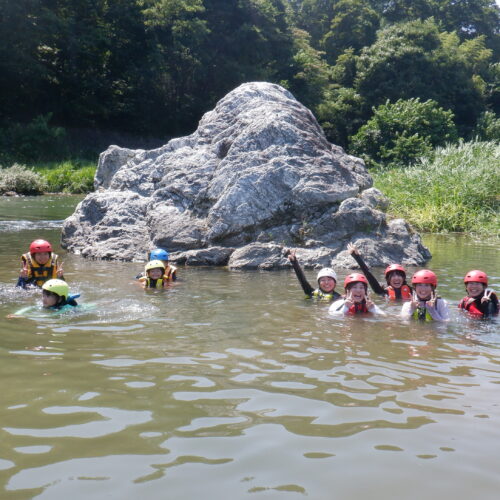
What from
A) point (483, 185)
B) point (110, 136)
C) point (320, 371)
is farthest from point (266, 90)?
point (110, 136)

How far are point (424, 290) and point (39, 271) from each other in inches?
215

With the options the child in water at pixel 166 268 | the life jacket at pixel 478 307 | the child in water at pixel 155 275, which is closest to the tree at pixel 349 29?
the child in water at pixel 166 268

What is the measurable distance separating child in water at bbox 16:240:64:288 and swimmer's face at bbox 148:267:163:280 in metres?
1.29

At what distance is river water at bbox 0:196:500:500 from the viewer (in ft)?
10.5

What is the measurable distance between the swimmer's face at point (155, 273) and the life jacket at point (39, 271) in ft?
4.61

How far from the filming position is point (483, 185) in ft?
57.6

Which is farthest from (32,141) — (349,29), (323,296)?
(323,296)

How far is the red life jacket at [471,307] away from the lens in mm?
7551

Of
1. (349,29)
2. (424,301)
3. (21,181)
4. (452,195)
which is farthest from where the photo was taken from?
(349,29)

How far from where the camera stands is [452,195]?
17.3m

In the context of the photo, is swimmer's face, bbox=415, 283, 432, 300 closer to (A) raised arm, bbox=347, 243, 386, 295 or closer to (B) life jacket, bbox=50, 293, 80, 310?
(A) raised arm, bbox=347, 243, 386, 295

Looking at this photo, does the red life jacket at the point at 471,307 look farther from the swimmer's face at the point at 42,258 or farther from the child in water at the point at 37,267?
the swimmer's face at the point at 42,258

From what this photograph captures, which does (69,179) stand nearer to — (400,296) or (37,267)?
(37,267)

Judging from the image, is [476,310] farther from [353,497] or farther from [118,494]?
[118,494]
